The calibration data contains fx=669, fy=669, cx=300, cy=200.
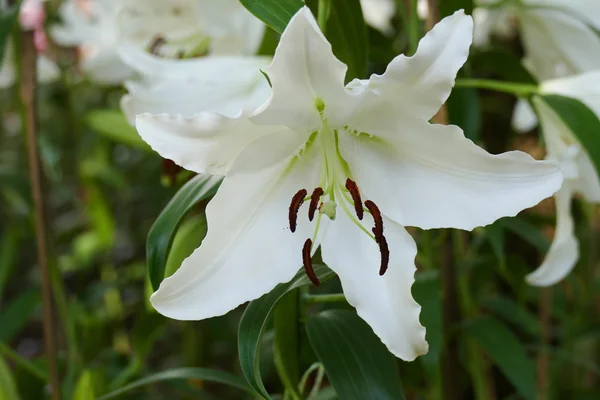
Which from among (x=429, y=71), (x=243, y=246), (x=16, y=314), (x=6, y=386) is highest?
(x=429, y=71)

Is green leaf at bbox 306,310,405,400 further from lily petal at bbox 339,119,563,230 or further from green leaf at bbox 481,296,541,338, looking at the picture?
green leaf at bbox 481,296,541,338

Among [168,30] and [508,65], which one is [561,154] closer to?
[508,65]

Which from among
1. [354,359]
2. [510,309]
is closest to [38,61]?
[354,359]

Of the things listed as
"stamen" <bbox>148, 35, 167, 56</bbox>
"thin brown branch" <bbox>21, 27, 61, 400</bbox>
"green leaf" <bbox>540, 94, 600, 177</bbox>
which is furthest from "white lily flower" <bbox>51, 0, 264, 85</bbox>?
"green leaf" <bbox>540, 94, 600, 177</bbox>

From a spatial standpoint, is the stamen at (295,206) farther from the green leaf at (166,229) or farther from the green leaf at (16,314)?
the green leaf at (16,314)

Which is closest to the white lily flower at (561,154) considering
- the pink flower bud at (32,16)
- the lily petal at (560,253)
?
the lily petal at (560,253)
